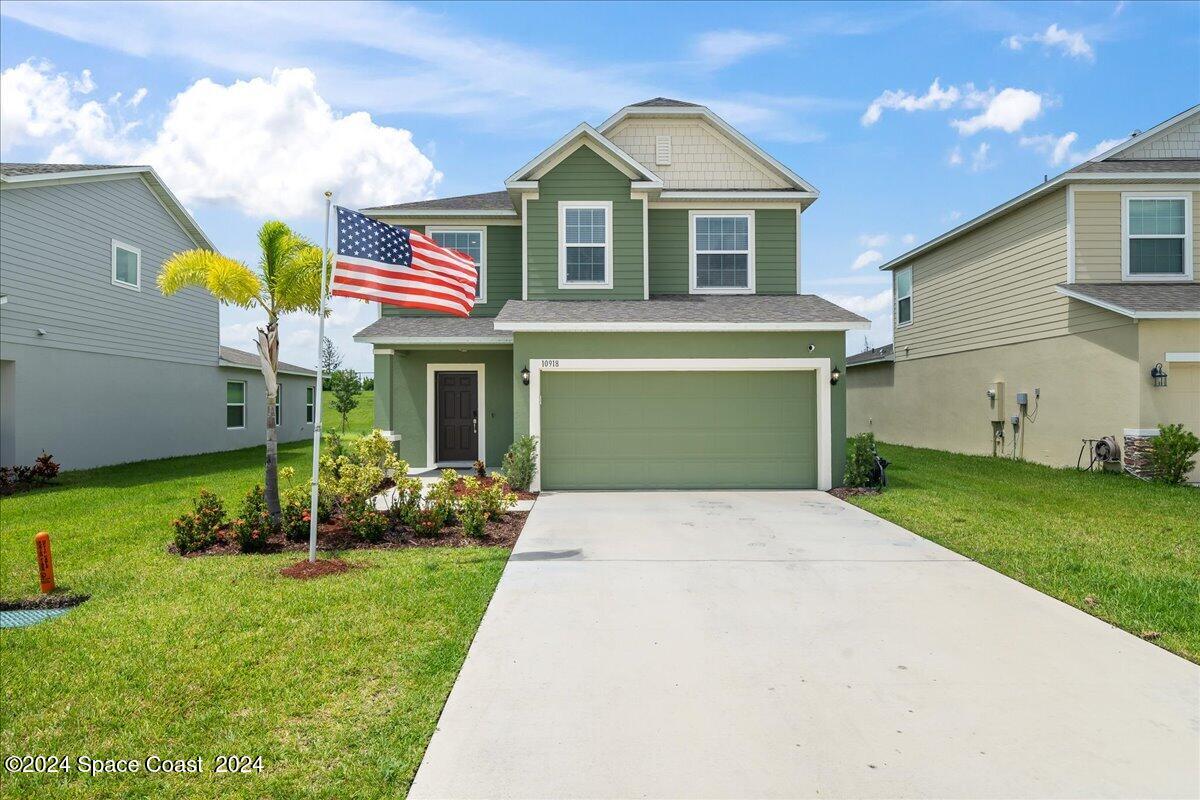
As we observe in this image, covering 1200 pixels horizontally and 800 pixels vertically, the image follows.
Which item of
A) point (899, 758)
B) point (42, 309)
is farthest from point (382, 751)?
point (42, 309)

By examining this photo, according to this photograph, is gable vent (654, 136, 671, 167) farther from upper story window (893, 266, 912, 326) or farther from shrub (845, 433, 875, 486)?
upper story window (893, 266, 912, 326)

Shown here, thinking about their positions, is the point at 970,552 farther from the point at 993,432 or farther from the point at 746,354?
the point at 993,432

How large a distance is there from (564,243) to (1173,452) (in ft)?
38.8

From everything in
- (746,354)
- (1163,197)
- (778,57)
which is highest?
(778,57)

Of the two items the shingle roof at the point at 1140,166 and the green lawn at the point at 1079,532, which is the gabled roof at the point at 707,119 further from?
the green lawn at the point at 1079,532

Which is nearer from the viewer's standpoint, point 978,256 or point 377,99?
point 377,99

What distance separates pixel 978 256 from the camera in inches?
667

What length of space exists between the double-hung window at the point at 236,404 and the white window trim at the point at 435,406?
10357 mm

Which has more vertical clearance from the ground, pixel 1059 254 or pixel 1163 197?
pixel 1163 197

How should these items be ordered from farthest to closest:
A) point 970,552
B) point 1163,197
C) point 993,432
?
point 993,432 < point 1163,197 < point 970,552

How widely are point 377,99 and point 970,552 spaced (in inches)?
445

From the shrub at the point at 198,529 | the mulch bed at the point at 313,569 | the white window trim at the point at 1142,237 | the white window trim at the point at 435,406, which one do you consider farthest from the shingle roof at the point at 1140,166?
the shrub at the point at 198,529

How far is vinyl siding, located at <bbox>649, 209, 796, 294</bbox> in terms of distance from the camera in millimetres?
14039

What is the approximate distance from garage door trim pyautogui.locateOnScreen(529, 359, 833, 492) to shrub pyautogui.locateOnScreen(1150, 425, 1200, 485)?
19.7ft
